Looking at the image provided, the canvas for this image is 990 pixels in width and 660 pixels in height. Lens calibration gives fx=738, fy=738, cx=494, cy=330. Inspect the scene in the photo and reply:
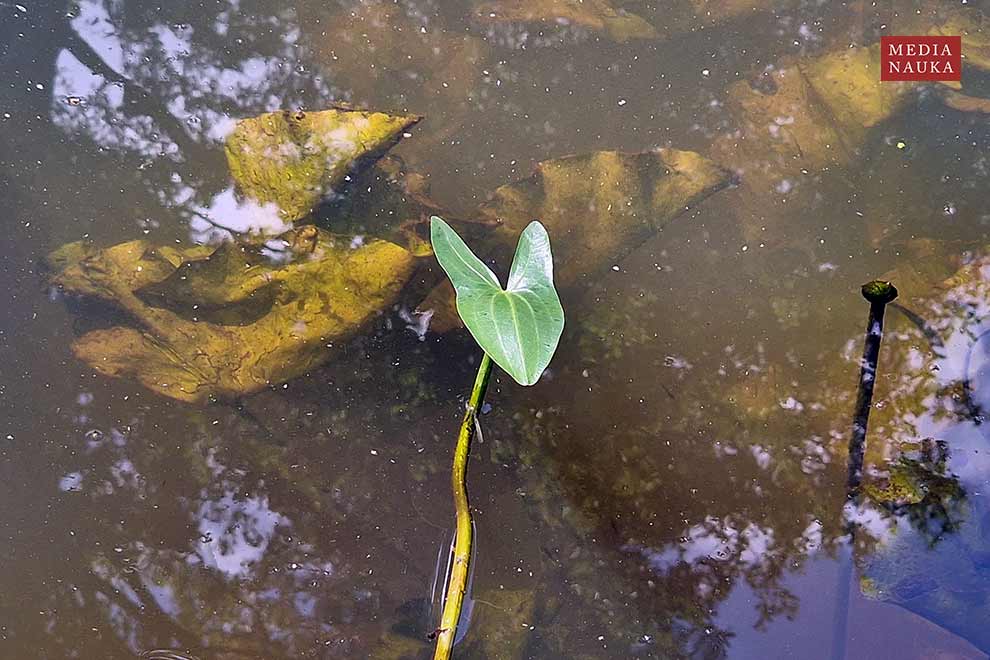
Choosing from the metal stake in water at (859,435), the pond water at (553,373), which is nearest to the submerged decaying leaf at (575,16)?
the pond water at (553,373)

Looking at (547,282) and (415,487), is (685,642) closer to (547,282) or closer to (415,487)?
(415,487)

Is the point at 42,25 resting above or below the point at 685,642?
above

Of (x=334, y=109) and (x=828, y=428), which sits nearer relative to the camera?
(x=828, y=428)

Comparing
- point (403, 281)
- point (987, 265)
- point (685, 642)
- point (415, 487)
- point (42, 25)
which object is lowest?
point (685, 642)

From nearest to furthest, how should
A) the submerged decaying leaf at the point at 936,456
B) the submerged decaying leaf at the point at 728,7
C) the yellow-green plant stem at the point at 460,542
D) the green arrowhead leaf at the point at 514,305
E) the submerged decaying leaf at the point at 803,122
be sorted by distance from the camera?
the green arrowhead leaf at the point at 514,305
the yellow-green plant stem at the point at 460,542
the submerged decaying leaf at the point at 936,456
the submerged decaying leaf at the point at 803,122
the submerged decaying leaf at the point at 728,7

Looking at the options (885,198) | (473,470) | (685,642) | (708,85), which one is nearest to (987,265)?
(885,198)

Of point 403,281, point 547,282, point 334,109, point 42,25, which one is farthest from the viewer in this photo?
point 42,25

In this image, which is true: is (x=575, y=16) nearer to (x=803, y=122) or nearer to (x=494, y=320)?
(x=803, y=122)

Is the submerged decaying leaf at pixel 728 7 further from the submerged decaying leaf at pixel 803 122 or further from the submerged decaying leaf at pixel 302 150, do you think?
the submerged decaying leaf at pixel 302 150
